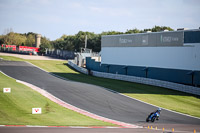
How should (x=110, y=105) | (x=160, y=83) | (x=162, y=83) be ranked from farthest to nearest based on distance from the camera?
(x=160, y=83) → (x=162, y=83) → (x=110, y=105)

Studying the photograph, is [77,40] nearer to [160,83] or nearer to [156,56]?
[156,56]

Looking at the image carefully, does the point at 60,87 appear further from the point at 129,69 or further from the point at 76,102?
the point at 129,69

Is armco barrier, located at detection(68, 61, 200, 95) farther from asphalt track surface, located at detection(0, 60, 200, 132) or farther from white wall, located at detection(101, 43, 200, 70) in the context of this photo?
asphalt track surface, located at detection(0, 60, 200, 132)

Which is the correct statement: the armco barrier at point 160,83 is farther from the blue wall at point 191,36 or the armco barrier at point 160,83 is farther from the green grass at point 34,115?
the green grass at point 34,115

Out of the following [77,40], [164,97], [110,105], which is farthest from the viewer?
[77,40]

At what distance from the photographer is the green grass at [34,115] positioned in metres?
20.6

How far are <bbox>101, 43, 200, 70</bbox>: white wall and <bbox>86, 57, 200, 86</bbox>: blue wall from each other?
81 cm

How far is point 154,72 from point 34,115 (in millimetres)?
33968

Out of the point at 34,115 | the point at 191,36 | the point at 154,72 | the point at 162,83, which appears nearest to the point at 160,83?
the point at 162,83

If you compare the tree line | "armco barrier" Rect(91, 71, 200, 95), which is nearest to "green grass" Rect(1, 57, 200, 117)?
"armco barrier" Rect(91, 71, 200, 95)

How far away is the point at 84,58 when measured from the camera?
7375cm

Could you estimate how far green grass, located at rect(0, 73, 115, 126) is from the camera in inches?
813

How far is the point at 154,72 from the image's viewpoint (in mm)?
52438

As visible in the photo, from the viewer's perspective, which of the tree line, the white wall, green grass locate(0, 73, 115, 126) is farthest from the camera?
the tree line
